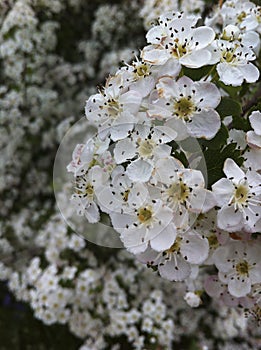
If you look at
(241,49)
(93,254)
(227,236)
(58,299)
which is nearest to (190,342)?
(93,254)

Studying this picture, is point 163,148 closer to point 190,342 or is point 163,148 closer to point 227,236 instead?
point 227,236

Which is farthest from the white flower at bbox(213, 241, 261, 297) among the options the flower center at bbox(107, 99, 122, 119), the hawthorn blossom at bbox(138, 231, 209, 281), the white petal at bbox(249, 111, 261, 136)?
the flower center at bbox(107, 99, 122, 119)

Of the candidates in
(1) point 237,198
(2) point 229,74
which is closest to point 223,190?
(1) point 237,198

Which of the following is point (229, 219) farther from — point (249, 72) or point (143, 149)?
point (249, 72)

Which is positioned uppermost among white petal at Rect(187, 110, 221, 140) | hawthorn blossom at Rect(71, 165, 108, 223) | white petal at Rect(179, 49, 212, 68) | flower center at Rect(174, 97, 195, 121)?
white petal at Rect(179, 49, 212, 68)

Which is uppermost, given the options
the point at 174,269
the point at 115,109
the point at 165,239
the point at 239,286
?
the point at 115,109

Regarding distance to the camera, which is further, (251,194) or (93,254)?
(93,254)

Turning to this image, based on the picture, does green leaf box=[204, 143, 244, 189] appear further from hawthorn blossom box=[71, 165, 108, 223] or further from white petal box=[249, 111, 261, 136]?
hawthorn blossom box=[71, 165, 108, 223]
